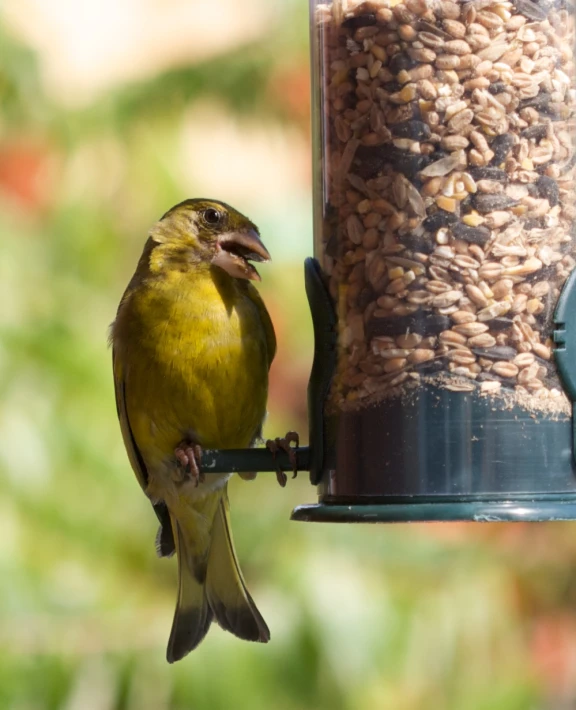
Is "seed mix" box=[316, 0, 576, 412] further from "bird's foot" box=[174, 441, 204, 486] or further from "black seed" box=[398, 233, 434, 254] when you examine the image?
"bird's foot" box=[174, 441, 204, 486]

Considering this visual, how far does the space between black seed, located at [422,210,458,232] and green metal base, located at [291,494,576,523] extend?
0.69 m

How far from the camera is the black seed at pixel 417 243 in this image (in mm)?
3336

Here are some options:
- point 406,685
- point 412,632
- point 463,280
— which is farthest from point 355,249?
point 406,685

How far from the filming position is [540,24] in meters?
3.36

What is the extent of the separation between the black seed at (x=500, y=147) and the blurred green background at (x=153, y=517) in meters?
2.06

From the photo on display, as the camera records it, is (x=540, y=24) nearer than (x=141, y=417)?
Yes

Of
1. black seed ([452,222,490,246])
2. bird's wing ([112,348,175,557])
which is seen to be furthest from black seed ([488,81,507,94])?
bird's wing ([112,348,175,557])

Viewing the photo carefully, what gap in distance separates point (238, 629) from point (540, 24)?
205cm

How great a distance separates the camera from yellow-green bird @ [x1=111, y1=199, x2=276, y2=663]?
3861 millimetres

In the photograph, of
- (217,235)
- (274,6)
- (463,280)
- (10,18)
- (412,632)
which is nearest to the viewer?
(463,280)

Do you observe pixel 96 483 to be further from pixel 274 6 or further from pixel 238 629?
pixel 274 6

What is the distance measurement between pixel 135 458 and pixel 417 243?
1332 mm

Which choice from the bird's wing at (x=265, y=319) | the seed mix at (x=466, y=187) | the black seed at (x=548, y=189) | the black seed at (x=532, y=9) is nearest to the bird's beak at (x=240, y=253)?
the bird's wing at (x=265, y=319)

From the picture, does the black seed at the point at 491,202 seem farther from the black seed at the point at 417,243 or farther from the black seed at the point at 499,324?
the black seed at the point at 499,324
